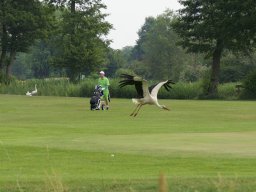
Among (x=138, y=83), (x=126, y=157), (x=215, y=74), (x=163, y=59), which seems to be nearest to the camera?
(x=126, y=157)

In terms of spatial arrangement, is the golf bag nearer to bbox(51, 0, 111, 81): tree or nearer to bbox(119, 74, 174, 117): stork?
bbox(119, 74, 174, 117): stork

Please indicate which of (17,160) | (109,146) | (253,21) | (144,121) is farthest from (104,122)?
(253,21)

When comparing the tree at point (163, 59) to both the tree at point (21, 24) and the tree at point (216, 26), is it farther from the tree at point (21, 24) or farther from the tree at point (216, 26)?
the tree at point (216, 26)

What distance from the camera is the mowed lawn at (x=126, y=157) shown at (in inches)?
442

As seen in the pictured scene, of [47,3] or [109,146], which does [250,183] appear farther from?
[47,3]

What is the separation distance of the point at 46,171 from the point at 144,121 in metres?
14.4

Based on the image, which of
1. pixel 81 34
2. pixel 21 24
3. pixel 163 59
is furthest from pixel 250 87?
pixel 163 59

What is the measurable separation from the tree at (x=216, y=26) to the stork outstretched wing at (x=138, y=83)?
76.7 ft

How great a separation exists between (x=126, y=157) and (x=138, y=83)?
44.2 ft

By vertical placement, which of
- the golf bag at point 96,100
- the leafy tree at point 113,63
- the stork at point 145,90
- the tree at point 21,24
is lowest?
the golf bag at point 96,100

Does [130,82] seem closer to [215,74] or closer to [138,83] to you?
[138,83]

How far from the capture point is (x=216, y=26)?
52.0m

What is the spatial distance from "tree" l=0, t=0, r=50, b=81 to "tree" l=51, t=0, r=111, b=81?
4.70 m

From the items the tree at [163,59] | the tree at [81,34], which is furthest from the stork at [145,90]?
the tree at [163,59]
